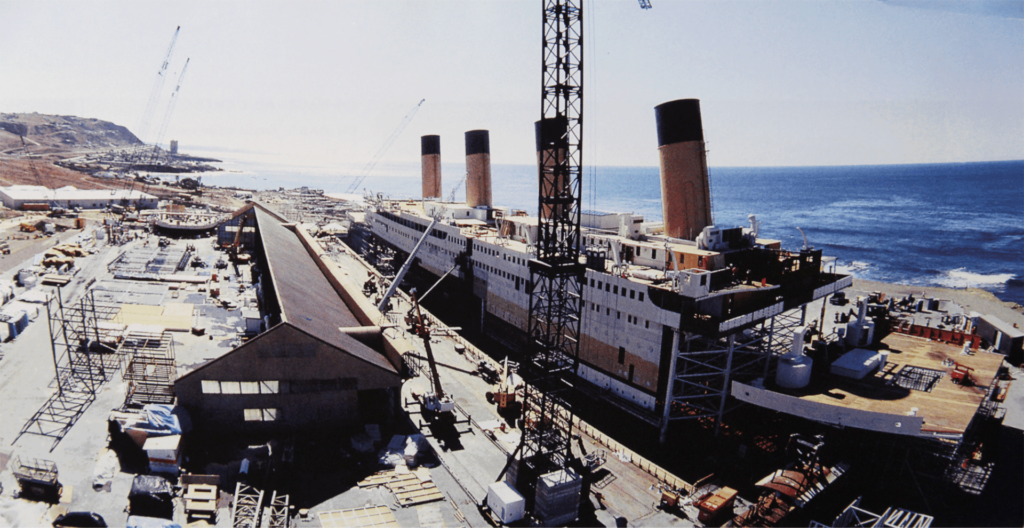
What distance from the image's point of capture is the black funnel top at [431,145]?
247 feet

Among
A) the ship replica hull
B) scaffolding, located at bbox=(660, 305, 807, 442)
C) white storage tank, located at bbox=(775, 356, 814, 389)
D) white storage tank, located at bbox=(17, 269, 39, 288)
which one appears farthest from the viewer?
white storage tank, located at bbox=(17, 269, 39, 288)

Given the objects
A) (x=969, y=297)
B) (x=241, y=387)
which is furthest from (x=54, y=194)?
(x=969, y=297)

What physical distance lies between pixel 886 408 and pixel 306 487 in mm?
27538

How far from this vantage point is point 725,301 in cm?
2780

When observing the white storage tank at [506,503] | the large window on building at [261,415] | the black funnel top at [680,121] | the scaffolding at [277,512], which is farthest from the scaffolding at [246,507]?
the black funnel top at [680,121]

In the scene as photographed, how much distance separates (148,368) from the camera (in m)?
29.9

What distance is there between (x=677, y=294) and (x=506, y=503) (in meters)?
14.1

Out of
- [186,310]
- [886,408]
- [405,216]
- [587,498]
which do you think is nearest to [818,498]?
[886,408]

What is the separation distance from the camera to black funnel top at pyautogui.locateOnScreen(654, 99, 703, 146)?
33562 mm

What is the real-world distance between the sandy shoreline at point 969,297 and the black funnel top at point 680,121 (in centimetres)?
4504

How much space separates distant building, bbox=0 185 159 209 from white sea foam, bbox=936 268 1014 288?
132097 mm

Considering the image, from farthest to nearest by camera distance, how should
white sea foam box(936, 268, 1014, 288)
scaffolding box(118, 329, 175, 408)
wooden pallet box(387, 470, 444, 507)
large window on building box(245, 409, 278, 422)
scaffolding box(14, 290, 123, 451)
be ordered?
white sea foam box(936, 268, 1014, 288)
scaffolding box(118, 329, 175, 408)
large window on building box(245, 409, 278, 422)
scaffolding box(14, 290, 123, 451)
wooden pallet box(387, 470, 444, 507)

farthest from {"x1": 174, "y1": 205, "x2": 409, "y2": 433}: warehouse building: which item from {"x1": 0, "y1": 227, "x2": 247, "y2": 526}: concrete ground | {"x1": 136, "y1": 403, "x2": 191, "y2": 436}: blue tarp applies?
{"x1": 0, "y1": 227, "x2": 247, "y2": 526}: concrete ground

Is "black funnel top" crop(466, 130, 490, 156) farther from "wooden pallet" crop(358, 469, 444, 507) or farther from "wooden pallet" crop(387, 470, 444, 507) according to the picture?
"wooden pallet" crop(387, 470, 444, 507)
